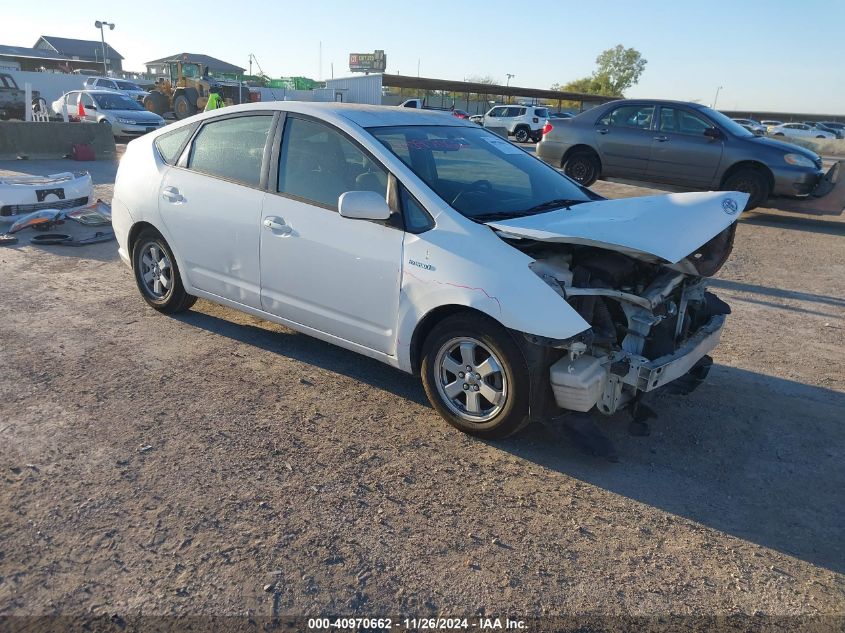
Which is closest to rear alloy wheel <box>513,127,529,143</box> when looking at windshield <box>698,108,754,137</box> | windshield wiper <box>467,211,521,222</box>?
windshield <box>698,108,754,137</box>

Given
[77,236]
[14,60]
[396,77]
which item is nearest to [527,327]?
[77,236]

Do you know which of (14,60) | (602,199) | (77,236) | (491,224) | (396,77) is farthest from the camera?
(14,60)

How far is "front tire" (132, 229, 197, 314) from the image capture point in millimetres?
5168

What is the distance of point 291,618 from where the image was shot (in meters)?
2.37

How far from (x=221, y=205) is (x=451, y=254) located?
1.95m

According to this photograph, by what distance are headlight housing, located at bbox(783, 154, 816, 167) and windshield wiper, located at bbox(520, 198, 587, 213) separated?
293 inches

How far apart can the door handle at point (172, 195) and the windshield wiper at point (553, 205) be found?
2.61 meters

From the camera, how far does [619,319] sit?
3.62m

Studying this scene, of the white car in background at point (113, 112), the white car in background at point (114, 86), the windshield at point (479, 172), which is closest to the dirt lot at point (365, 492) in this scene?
the windshield at point (479, 172)

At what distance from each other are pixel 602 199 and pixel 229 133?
9.01 feet

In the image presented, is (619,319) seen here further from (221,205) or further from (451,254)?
(221,205)

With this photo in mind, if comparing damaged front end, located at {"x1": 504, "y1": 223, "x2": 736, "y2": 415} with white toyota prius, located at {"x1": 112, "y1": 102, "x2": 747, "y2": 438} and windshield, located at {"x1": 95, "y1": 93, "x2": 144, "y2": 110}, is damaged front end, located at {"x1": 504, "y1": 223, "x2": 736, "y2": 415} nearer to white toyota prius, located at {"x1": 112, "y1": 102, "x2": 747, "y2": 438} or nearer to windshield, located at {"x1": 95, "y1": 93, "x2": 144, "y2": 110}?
white toyota prius, located at {"x1": 112, "y1": 102, "x2": 747, "y2": 438}

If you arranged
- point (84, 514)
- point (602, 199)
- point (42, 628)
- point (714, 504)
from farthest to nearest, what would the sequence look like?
point (602, 199), point (714, 504), point (84, 514), point (42, 628)

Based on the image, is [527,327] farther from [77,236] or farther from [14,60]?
[14,60]
